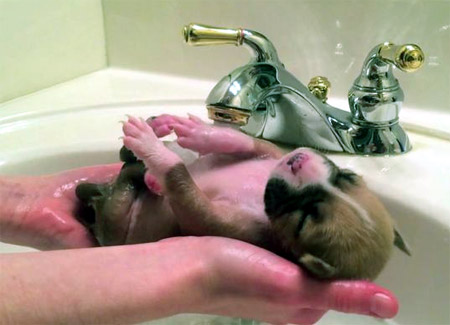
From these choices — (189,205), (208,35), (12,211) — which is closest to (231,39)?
(208,35)

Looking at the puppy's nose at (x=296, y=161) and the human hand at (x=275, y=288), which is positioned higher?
the puppy's nose at (x=296, y=161)

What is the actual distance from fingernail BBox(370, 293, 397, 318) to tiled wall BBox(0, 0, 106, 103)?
759mm

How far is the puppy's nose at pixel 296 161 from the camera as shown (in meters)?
0.57

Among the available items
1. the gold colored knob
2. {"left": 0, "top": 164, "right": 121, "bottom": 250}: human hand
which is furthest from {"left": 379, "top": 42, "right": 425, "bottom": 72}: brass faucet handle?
{"left": 0, "top": 164, "right": 121, "bottom": 250}: human hand

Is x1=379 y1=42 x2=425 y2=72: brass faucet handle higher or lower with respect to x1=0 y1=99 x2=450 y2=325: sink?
higher

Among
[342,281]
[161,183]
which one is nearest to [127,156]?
[161,183]

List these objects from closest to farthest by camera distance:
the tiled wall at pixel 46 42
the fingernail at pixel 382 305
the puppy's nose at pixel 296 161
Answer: the fingernail at pixel 382 305, the puppy's nose at pixel 296 161, the tiled wall at pixel 46 42

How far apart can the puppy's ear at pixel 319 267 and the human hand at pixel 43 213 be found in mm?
299

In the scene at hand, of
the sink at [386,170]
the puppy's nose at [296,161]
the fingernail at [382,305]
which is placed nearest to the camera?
the fingernail at [382,305]

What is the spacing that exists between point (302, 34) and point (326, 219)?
477 mm

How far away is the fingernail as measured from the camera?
0.46 m

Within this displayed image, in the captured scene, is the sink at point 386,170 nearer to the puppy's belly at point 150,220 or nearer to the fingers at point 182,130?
the puppy's belly at point 150,220

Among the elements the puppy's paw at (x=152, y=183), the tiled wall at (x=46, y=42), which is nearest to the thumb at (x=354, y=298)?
the puppy's paw at (x=152, y=183)

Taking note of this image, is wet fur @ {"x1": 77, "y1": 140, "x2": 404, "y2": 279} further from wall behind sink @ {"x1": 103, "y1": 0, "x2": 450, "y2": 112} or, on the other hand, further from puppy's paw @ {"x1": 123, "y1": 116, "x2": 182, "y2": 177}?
wall behind sink @ {"x1": 103, "y1": 0, "x2": 450, "y2": 112}
